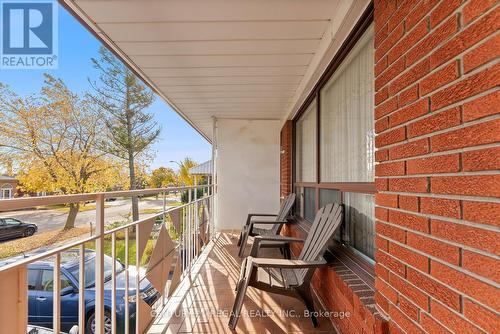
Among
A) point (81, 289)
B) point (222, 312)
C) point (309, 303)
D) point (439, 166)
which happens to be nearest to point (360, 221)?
point (309, 303)

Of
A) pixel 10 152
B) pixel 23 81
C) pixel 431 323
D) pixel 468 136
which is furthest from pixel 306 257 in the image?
pixel 23 81

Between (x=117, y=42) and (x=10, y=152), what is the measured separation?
12717 millimetres

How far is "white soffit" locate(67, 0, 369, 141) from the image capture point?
1.87 metres

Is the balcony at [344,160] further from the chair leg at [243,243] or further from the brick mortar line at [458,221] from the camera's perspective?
the chair leg at [243,243]

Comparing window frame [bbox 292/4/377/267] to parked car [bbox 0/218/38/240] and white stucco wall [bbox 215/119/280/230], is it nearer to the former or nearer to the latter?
parked car [bbox 0/218/38/240]

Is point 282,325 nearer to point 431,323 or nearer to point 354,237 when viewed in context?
point 354,237

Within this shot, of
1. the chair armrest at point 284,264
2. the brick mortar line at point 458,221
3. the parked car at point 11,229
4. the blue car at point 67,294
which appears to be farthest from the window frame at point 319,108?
the blue car at point 67,294

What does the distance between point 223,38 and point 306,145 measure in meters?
2.09

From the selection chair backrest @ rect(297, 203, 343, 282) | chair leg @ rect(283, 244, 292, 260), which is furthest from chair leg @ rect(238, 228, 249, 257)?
chair backrest @ rect(297, 203, 343, 282)

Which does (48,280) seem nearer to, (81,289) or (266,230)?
(81,289)

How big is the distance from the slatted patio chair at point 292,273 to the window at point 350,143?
0.12 metres

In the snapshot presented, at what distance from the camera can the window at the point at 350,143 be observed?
1.85 meters

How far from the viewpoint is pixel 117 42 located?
2.35m

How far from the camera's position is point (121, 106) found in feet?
47.9
